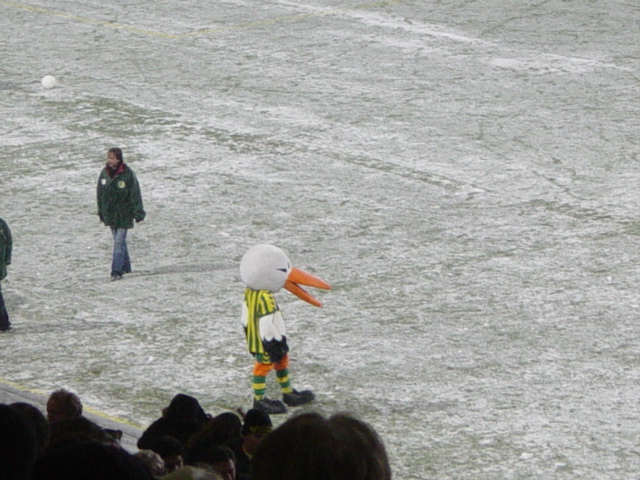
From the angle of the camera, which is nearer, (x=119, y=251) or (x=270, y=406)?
(x=270, y=406)

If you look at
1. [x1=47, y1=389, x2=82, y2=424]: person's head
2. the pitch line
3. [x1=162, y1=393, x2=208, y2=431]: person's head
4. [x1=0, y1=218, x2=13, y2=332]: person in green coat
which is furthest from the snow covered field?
[x1=47, y1=389, x2=82, y2=424]: person's head

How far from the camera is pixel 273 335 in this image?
947 centimetres

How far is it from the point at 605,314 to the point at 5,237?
5843mm

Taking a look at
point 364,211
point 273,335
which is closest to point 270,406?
point 273,335

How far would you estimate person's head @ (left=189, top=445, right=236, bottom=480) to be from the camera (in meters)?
5.94

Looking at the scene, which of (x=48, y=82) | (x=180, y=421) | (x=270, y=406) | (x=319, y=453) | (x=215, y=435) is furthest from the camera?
(x=48, y=82)

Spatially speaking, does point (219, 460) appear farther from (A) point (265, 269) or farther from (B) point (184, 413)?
(A) point (265, 269)

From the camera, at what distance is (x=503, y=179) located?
1634cm

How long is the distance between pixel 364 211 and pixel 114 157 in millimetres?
3618

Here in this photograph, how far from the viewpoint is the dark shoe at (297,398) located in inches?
388

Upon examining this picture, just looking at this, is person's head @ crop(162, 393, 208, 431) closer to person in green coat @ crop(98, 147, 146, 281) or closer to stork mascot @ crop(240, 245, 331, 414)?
stork mascot @ crop(240, 245, 331, 414)

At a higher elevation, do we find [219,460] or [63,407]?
[219,460]

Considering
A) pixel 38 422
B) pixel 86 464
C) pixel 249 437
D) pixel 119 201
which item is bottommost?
pixel 119 201

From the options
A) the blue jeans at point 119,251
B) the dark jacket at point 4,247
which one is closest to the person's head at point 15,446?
the dark jacket at point 4,247
